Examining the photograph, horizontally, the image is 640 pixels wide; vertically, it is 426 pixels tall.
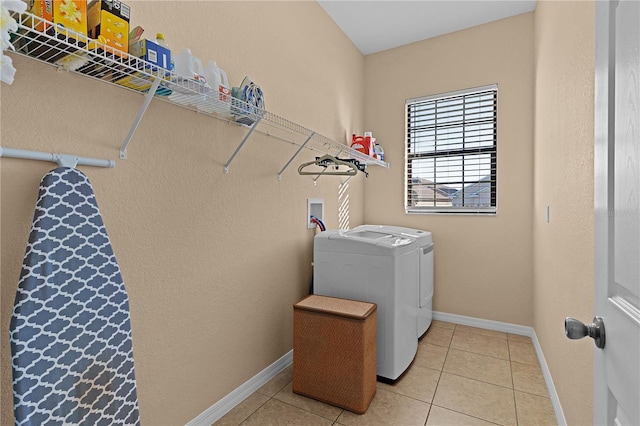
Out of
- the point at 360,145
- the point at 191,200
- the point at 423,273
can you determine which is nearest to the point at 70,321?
the point at 191,200

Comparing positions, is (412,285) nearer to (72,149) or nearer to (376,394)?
(376,394)

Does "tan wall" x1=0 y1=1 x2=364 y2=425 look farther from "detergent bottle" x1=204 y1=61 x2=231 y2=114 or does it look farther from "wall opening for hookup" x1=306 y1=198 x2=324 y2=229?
"detergent bottle" x1=204 y1=61 x2=231 y2=114

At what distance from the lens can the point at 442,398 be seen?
75.5 inches

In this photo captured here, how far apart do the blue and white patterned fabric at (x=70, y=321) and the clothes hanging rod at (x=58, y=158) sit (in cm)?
7

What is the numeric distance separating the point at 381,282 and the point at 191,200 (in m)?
1.22

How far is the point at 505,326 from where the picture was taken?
2.90 metres

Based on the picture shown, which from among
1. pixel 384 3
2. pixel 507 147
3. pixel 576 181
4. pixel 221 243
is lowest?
pixel 221 243

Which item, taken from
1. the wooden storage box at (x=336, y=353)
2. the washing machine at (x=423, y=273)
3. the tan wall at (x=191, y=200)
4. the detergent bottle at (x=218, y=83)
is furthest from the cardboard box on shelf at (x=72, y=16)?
the washing machine at (x=423, y=273)

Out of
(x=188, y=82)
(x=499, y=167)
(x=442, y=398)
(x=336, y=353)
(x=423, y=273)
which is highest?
(x=188, y=82)

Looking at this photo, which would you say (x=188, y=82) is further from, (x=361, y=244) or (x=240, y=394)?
(x=240, y=394)

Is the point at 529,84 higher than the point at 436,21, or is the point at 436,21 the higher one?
the point at 436,21

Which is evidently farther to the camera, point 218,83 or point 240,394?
point 240,394

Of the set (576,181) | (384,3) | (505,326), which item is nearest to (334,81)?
(384,3)

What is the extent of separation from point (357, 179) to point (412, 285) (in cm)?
140
